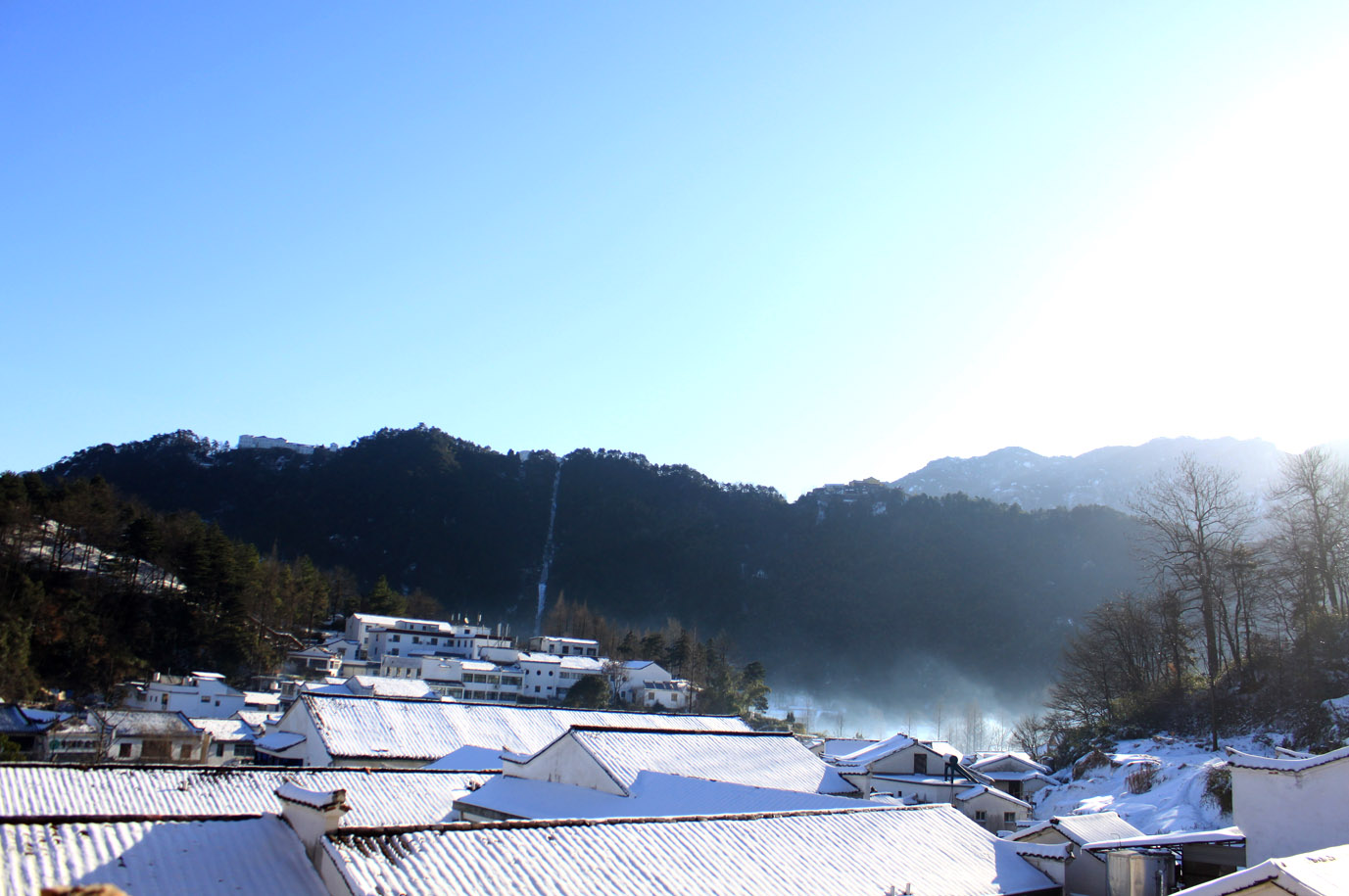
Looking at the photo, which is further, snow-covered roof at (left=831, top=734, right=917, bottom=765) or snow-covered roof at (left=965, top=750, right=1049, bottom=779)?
snow-covered roof at (left=965, top=750, right=1049, bottom=779)

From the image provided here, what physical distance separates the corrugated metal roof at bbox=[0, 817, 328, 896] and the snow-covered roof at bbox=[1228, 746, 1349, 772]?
1105 cm

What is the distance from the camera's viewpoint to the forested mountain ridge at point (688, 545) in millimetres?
99750

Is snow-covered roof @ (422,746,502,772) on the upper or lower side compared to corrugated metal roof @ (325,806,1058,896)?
lower

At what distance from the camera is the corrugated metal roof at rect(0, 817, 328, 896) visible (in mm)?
6793

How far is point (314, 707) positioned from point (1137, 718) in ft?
89.9

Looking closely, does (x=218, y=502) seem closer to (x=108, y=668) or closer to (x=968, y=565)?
(x=108, y=668)

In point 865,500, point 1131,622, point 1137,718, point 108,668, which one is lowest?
point 108,668

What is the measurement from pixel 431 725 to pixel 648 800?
1427 cm

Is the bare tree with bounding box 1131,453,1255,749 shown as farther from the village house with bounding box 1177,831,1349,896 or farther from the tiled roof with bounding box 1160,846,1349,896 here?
A: the village house with bounding box 1177,831,1349,896

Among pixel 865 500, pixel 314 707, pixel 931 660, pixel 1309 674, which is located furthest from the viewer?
pixel 865 500

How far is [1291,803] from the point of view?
9836 mm

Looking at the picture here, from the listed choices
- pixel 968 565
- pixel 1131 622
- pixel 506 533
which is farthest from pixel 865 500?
pixel 1131 622

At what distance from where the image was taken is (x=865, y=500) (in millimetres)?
130500

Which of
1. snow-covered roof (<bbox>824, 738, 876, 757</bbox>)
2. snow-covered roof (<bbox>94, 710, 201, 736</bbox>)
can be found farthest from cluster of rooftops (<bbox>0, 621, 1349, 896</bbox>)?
snow-covered roof (<bbox>824, 738, 876, 757</bbox>)
